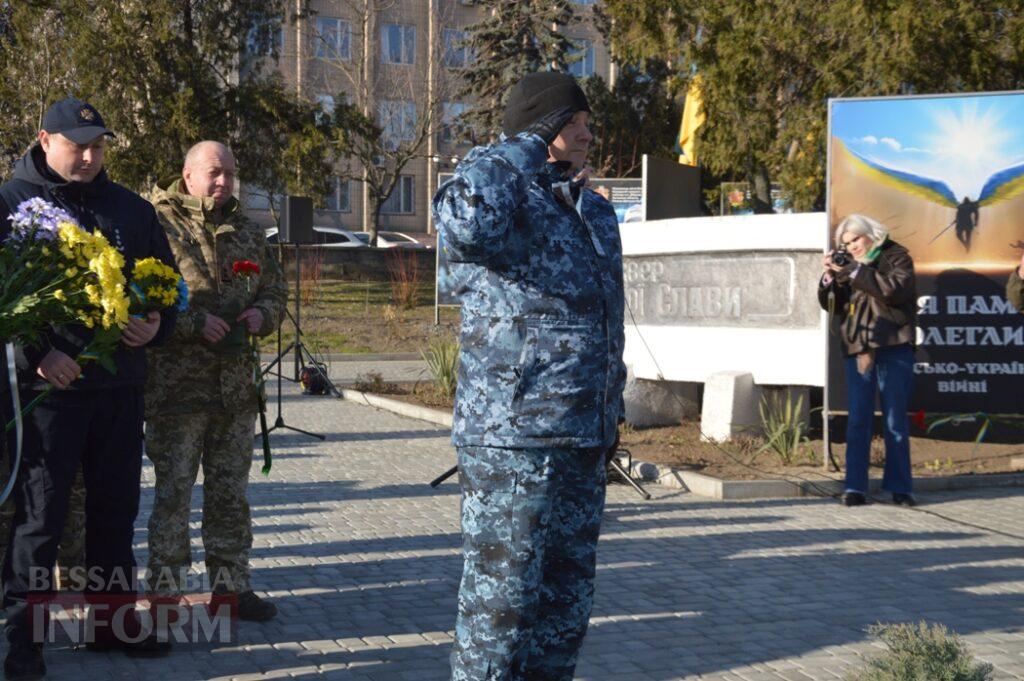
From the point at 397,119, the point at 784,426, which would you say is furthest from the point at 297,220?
the point at 397,119

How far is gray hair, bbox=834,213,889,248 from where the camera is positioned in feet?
32.1

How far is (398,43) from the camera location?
5612 centimetres

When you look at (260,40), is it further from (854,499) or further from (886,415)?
(854,499)

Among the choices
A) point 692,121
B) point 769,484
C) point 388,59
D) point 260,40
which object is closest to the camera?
point 769,484

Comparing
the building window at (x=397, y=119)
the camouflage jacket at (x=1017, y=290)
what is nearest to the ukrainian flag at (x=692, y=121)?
the camouflage jacket at (x=1017, y=290)

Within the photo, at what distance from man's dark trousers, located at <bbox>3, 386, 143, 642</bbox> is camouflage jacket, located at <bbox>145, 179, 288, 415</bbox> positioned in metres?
0.35

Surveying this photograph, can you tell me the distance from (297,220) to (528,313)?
46.3ft

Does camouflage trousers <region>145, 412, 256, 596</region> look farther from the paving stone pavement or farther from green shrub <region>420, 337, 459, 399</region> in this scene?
green shrub <region>420, 337, 459, 399</region>

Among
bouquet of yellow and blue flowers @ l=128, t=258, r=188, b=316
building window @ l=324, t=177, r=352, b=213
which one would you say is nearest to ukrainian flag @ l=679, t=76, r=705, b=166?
bouquet of yellow and blue flowers @ l=128, t=258, r=188, b=316

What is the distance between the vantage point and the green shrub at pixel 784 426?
10.9 metres

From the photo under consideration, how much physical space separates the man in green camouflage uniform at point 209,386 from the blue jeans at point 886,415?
4896mm

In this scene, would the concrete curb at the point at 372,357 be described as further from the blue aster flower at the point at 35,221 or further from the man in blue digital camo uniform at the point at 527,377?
the man in blue digital camo uniform at the point at 527,377

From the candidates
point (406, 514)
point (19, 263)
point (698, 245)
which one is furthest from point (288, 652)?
point (698, 245)

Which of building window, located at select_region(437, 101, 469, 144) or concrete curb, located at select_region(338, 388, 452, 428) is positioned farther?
building window, located at select_region(437, 101, 469, 144)
